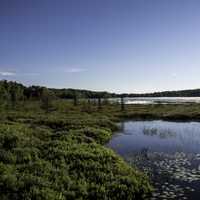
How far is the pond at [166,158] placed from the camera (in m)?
15.6

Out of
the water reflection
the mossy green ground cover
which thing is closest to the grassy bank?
the mossy green ground cover

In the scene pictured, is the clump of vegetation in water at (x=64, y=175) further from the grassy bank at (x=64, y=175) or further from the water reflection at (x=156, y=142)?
the water reflection at (x=156, y=142)

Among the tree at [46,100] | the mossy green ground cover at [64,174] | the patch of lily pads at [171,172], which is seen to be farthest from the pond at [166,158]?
the tree at [46,100]

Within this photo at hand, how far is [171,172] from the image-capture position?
731 inches

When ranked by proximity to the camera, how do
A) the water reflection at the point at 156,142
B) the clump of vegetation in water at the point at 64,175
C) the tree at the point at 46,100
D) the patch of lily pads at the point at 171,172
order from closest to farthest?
the clump of vegetation in water at the point at 64,175 → the patch of lily pads at the point at 171,172 → the water reflection at the point at 156,142 → the tree at the point at 46,100

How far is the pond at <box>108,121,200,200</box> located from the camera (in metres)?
15.6

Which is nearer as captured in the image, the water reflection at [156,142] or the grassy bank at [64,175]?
the grassy bank at [64,175]

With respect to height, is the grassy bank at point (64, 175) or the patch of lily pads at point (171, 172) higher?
the grassy bank at point (64, 175)

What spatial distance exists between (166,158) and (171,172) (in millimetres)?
3897

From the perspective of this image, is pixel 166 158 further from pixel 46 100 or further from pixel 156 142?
pixel 46 100

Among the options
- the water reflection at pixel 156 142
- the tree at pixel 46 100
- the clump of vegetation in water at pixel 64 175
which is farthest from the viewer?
the tree at pixel 46 100

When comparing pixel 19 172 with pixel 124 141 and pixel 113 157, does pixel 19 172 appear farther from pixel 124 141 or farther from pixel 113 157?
pixel 124 141

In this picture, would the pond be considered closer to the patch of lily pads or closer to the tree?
the patch of lily pads

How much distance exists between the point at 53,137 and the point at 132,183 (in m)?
13.8
